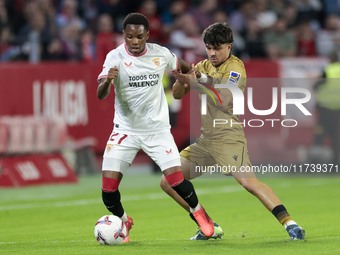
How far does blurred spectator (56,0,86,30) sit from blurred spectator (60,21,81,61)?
304 millimetres

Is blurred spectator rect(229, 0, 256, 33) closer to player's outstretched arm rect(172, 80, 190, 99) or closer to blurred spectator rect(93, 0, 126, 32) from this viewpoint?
blurred spectator rect(93, 0, 126, 32)

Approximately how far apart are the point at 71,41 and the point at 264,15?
6773 millimetres

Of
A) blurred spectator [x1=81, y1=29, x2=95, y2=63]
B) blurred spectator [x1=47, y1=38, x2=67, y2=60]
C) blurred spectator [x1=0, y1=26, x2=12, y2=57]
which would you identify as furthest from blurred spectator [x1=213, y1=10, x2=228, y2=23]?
blurred spectator [x1=0, y1=26, x2=12, y2=57]

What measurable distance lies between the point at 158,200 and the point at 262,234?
4.21 m

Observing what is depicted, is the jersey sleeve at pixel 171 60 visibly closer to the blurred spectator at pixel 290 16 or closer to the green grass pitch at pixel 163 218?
the green grass pitch at pixel 163 218

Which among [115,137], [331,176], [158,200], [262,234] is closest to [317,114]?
[331,176]

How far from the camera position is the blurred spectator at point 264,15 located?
62.0 ft

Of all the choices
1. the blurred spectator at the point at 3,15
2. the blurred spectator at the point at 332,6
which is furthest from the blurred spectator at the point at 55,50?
the blurred spectator at the point at 332,6

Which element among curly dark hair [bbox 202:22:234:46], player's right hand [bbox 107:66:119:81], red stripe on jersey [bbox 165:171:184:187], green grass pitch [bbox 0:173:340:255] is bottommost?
green grass pitch [bbox 0:173:340:255]

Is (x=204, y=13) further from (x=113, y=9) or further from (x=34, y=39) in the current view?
(x=34, y=39)

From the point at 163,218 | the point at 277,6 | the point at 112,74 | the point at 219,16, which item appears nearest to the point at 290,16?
the point at 277,6

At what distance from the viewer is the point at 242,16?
18.6 m

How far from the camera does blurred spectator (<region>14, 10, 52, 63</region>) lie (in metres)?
14.3

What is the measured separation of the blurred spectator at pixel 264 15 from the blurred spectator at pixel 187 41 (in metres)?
2.62
